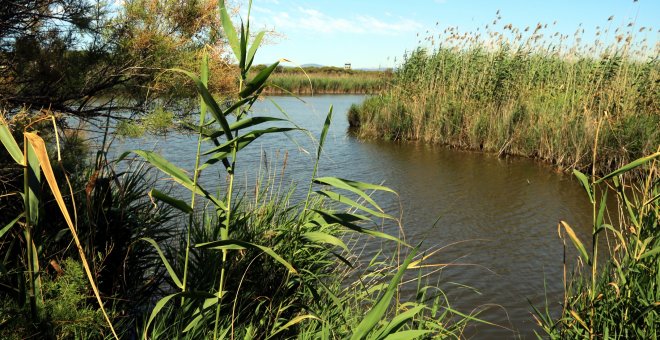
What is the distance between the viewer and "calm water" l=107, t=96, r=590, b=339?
4648 millimetres

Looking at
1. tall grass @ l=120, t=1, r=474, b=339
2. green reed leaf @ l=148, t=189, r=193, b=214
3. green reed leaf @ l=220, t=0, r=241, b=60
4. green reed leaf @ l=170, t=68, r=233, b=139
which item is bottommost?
tall grass @ l=120, t=1, r=474, b=339

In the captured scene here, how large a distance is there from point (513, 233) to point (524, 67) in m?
6.91

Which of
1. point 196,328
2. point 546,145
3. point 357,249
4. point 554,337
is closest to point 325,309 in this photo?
point 196,328

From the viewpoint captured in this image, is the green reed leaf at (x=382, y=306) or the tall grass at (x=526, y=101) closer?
the green reed leaf at (x=382, y=306)

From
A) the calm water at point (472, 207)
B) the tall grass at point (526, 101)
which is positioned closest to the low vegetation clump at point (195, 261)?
the calm water at point (472, 207)

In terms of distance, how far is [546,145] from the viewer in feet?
34.1

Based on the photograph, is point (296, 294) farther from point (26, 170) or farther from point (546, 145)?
point (546, 145)

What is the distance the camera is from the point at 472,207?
7570 mm

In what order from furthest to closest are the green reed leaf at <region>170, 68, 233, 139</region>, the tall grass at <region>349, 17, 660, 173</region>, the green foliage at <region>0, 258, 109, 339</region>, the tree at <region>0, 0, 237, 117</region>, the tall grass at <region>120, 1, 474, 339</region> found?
1. the tall grass at <region>349, 17, 660, 173</region>
2. the tree at <region>0, 0, 237, 117</region>
3. the green foliage at <region>0, 258, 109, 339</region>
4. the tall grass at <region>120, 1, 474, 339</region>
5. the green reed leaf at <region>170, 68, 233, 139</region>

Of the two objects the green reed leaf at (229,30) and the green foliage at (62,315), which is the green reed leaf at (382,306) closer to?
the green reed leaf at (229,30)

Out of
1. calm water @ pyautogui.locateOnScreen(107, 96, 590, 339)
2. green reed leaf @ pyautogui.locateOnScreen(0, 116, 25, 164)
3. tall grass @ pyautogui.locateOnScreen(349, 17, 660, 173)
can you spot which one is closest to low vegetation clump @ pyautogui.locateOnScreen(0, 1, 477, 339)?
green reed leaf @ pyautogui.locateOnScreen(0, 116, 25, 164)

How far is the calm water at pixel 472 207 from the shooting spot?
183 inches

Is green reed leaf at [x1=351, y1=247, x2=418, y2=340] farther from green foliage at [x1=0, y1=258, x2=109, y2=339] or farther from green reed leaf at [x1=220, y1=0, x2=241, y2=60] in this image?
green foliage at [x1=0, y1=258, x2=109, y2=339]

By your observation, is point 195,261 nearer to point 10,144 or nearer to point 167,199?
point 167,199
